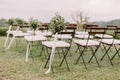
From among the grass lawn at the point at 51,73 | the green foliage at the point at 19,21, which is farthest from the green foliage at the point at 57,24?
the green foliage at the point at 19,21

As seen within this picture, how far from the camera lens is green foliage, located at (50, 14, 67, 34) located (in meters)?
4.91

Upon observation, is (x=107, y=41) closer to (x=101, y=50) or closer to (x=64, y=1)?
(x=101, y=50)

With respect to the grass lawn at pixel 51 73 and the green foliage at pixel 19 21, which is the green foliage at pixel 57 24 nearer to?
the grass lawn at pixel 51 73

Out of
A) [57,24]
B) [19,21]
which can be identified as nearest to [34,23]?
[57,24]

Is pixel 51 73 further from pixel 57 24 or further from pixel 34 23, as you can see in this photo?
pixel 34 23

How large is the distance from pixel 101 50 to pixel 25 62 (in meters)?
2.90

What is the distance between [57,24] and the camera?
195 inches

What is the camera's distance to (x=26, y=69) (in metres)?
5.13

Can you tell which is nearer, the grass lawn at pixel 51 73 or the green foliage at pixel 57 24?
the grass lawn at pixel 51 73

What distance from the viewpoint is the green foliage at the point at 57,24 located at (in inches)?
193

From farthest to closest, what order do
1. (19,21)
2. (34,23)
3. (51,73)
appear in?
(19,21), (34,23), (51,73)

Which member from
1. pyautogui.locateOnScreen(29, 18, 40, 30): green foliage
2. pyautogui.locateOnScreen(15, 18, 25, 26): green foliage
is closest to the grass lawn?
pyautogui.locateOnScreen(29, 18, 40, 30): green foliage

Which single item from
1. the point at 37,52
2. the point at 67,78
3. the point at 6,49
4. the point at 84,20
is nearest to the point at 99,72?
the point at 67,78

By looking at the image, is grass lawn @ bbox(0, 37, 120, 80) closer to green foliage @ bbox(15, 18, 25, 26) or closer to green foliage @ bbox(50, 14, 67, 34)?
green foliage @ bbox(50, 14, 67, 34)
